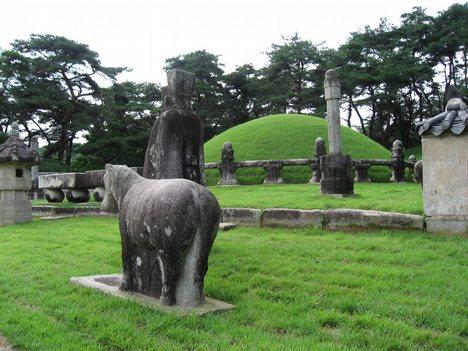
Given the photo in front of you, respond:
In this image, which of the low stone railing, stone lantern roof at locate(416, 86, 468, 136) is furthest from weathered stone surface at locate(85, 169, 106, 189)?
stone lantern roof at locate(416, 86, 468, 136)

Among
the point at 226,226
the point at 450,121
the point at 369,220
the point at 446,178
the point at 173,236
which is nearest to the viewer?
the point at 173,236

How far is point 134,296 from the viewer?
464 centimetres

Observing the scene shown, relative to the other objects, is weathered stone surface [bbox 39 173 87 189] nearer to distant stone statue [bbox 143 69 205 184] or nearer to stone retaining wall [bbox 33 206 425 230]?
stone retaining wall [bbox 33 206 425 230]

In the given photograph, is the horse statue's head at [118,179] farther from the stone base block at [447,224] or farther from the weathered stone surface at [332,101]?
the weathered stone surface at [332,101]

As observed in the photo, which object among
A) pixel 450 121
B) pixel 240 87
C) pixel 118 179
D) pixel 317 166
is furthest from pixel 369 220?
pixel 240 87

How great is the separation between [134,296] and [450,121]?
194 inches

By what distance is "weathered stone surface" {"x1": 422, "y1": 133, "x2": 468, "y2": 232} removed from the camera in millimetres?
6609

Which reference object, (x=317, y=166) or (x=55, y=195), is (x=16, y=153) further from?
(x=317, y=166)

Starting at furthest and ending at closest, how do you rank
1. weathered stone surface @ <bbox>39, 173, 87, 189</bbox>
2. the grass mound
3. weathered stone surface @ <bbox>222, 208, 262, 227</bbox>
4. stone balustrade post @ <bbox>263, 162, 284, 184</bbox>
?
the grass mound, stone balustrade post @ <bbox>263, 162, 284, 184</bbox>, weathered stone surface @ <bbox>39, 173, 87, 189</bbox>, weathered stone surface @ <bbox>222, 208, 262, 227</bbox>

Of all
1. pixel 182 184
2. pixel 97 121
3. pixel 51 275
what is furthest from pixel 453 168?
pixel 97 121

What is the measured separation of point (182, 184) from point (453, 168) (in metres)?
4.36

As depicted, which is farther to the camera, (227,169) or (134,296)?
(227,169)

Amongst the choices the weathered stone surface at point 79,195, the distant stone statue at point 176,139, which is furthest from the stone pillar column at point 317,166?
the distant stone statue at point 176,139

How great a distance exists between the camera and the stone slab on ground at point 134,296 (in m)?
4.17
